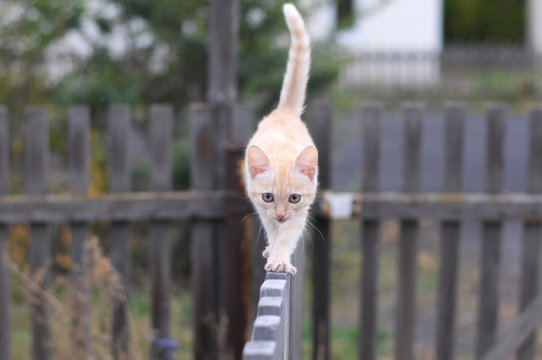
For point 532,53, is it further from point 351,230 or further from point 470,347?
point 470,347

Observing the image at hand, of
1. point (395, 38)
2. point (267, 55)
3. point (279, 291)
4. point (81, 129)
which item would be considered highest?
point (395, 38)

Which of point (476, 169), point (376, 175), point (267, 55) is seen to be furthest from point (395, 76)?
point (376, 175)

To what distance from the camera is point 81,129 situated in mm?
3299

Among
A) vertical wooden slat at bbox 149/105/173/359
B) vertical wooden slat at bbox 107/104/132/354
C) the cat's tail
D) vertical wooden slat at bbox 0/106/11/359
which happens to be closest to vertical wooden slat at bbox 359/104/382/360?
vertical wooden slat at bbox 149/105/173/359

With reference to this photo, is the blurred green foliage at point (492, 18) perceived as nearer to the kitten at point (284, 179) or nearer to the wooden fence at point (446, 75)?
the wooden fence at point (446, 75)

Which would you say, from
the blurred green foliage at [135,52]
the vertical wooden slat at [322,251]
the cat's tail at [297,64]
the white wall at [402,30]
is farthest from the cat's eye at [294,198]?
the white wall at [402,30]

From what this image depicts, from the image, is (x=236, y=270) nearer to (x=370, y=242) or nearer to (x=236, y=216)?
(x=236, y=216)

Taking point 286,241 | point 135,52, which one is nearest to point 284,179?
point 286,241

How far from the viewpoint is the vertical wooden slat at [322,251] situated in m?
3.29

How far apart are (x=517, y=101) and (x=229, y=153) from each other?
13.6 meters

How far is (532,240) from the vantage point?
3416 mm

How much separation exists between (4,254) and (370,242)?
6.24ft

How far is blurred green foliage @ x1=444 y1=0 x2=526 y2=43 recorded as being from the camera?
21062 mm

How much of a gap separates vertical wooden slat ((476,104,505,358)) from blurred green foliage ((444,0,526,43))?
19.0 m
